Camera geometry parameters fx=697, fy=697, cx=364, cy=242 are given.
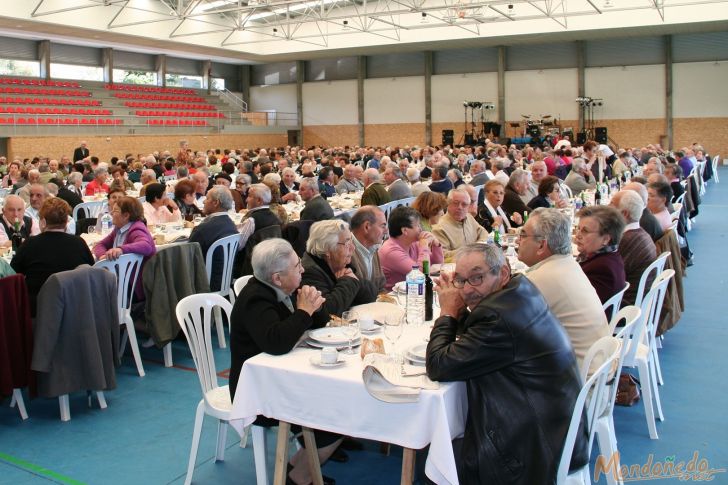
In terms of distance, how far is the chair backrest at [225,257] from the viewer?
18.0 feet

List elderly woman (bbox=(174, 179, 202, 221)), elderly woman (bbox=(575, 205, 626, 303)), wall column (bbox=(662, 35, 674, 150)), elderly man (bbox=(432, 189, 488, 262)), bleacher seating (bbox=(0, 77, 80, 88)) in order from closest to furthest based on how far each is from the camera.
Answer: elderly woman (bbox=(575, 205, 626, 303)), elderly man (bbox=(432, 189, 488, 262)), elderly woman (bbox=(174, 179, 202, 221)), bleacher seating (bbox=(0, 77, 80, 88)), wall column (bbox=(662, 35, 674, 150))

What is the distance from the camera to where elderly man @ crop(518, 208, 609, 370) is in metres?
2.95

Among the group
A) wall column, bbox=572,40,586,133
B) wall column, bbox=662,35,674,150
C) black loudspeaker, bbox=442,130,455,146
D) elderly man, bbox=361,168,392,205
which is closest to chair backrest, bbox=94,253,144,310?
elderly man, bbox=361,168,392,205

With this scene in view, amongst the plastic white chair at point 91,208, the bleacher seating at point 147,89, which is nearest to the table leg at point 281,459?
the plastic white chair at point 91,208

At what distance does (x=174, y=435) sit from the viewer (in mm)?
3818

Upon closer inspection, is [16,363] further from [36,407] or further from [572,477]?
[572,477]

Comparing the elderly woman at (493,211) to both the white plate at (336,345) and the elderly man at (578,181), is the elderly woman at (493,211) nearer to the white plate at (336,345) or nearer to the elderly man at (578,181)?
the elderly man at (578,181)

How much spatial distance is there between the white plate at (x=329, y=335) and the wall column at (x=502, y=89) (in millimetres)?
22564

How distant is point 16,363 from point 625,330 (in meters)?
3.30

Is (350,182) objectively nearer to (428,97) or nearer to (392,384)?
(392,384)

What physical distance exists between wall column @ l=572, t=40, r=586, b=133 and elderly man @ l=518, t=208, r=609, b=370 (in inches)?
885

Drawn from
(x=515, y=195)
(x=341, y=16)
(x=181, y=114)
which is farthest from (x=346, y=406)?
(x=181, y=114)

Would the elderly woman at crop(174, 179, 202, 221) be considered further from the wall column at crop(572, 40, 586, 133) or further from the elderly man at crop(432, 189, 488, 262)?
the wall column at crop(572, 40, 586, 133)

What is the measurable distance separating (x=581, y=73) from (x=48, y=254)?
2285 cm
